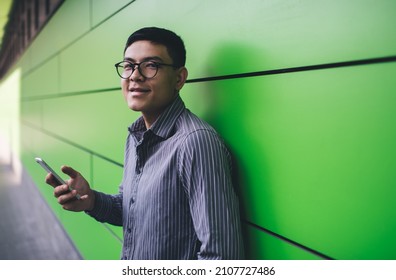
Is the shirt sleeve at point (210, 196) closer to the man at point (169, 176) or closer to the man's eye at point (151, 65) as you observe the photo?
the man at point (169, 176)

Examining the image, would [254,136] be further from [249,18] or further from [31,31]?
[31,31]

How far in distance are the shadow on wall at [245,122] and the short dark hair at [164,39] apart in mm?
133

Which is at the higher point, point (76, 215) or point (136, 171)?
point (136, 171)

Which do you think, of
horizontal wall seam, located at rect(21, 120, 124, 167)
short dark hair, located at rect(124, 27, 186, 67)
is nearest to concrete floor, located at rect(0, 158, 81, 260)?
horizontal wall seam, located at rect(21, 120, 124, 167)

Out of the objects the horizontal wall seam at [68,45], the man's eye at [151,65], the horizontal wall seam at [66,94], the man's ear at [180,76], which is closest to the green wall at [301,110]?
the man's ear at [180,76]

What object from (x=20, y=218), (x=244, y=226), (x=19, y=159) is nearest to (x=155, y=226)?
(x=244, y=226)

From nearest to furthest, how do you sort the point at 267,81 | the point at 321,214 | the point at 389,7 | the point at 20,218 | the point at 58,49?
the point at 389,7
the point at 321,214
the point at 267,81
the point at 58,49
the point at 20,218

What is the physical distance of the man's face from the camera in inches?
38.5

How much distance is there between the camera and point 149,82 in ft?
3.23

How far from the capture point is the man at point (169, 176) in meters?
0.83

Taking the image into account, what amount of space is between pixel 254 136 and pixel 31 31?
14.6 ft

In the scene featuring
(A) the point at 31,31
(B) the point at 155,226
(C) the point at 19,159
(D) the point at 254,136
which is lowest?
(C) the point at 19,159

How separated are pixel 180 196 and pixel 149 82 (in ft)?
1.16
